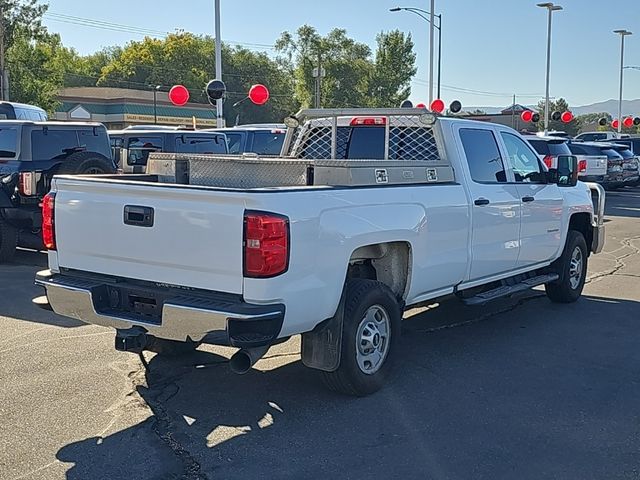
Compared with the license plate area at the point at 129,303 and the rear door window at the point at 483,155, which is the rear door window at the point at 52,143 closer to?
the license plate area at the point at 129,303

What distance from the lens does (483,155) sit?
688 cm

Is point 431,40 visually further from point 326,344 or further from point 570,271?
point 326,344

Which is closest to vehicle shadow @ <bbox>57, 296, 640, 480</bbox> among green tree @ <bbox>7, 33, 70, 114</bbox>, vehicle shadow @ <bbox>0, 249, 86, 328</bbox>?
vehicle shadow @ <bbox>0, 249, 86, 328</bbox>

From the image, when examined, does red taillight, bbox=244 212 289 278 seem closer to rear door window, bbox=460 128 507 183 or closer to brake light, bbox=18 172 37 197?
rear door window, bbox=460 128 507 183

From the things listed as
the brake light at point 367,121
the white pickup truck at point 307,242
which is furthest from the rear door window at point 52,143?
the brake light at point 367,121

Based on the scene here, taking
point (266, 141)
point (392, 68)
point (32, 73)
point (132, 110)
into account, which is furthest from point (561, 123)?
point (266, 141)

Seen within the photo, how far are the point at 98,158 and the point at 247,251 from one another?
7.02 meters

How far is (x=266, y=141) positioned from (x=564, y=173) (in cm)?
1007

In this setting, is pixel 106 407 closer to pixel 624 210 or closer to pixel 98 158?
pixel 98 158

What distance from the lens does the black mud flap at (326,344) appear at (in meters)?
5.01

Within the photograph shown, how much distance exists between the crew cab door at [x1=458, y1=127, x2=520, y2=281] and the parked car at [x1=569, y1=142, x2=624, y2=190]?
17.5 m

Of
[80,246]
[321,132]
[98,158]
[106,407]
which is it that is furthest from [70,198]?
[98,158]

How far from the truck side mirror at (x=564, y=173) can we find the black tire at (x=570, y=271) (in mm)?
784

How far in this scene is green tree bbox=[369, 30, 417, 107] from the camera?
74.1 m
